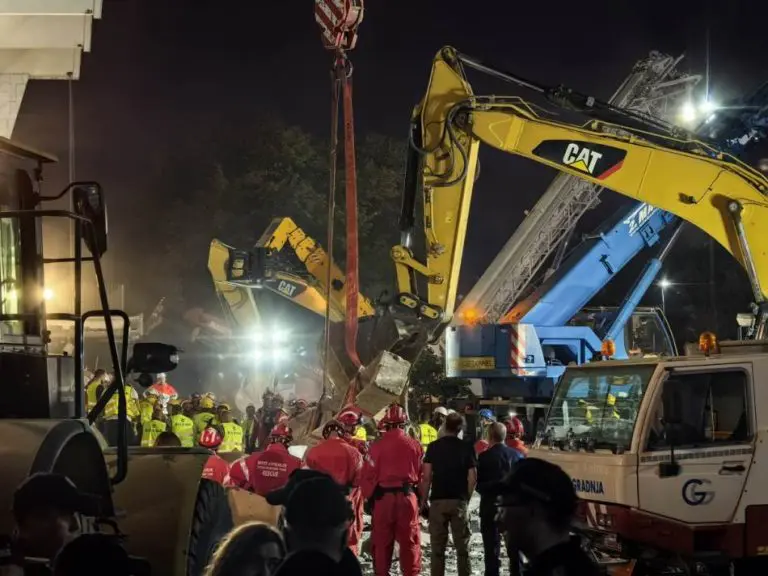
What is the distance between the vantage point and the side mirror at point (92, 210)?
15.4 ft

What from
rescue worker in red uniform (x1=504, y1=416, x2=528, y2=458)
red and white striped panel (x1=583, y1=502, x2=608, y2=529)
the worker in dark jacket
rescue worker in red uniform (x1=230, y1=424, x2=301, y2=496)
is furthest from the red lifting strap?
red and white striped panel (x1=583, y1=502, x2=608, y2=529)

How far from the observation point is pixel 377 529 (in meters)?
9.42

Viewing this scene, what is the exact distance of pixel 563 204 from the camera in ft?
94.8

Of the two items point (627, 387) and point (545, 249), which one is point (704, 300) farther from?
point (627, 387)

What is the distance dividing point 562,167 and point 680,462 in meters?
6.44

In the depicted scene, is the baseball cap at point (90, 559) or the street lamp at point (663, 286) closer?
the baseball cap at point (90, 559)

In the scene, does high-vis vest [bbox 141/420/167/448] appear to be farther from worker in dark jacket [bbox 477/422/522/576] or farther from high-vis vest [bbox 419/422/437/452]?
worker in dark jacket [bbox 477/422/522/576]

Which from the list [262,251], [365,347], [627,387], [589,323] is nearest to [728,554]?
[627,387]

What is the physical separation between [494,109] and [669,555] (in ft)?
25.7

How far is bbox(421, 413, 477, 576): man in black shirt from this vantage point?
31.2 feet

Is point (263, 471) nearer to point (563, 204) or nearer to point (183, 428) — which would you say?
point (183, 428)

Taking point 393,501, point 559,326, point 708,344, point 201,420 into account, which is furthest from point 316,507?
point 559,326

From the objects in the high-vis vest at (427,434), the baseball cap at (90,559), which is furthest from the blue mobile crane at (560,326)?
the baseball cap at (90,559)

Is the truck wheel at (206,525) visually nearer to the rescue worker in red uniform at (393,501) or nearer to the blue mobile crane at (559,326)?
the rescue worker in red uniform at (393,501)
